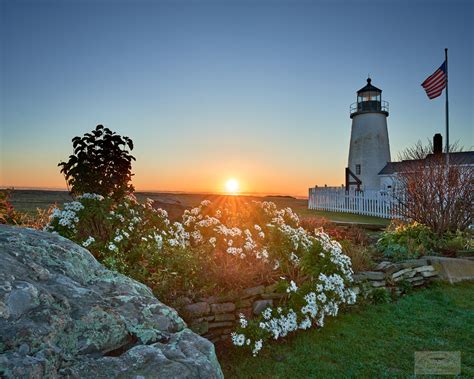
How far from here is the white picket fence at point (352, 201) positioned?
17797 millimetres

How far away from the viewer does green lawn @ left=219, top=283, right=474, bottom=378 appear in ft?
11.7

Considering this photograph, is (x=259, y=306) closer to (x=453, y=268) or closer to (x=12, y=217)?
(x=453, y=268)

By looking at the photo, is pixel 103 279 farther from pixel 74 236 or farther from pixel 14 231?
pixel 74 236

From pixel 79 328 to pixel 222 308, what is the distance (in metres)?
2.40

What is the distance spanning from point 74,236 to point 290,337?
288cm

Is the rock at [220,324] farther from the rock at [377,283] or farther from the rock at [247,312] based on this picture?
the rock at [377,283]

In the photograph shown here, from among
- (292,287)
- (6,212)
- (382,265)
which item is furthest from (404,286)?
(6,212)

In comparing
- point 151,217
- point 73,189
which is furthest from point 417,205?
point 73,189

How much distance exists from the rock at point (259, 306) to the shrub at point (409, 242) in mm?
3844

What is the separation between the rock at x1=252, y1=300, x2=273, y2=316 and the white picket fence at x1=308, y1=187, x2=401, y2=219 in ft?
40.0

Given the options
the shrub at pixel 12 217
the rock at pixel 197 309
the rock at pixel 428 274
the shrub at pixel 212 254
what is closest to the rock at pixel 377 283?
the shrub at pixel 212 254

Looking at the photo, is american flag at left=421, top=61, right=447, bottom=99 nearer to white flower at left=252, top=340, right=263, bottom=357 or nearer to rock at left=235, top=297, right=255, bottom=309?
rock at left=235, top=297, right=255, bottom=309

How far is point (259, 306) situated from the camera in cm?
419

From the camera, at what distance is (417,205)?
361 inches
